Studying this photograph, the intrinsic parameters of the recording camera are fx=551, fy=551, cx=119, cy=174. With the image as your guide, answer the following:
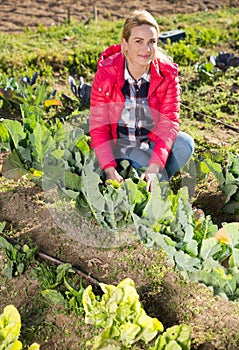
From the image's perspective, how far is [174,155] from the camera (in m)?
3.44

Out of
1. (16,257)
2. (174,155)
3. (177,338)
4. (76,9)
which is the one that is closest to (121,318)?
(177,338)

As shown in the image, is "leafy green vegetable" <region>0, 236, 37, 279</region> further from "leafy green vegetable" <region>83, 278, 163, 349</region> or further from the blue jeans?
the blue jeans

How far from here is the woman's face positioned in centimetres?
303

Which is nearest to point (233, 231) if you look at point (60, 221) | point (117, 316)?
point (117, 316)

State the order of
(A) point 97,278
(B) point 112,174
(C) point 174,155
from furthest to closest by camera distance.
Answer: (C) point 174,155 < (B) point 112,174 < (A) point 97,278

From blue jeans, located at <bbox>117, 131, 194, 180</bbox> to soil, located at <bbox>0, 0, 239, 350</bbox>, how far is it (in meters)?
0.33

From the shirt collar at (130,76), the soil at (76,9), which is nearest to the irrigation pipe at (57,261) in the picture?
the shirt collar at (130,76)

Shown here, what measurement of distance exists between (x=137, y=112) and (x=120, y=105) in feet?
0.38

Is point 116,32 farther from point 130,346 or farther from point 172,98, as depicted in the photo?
point 130,346

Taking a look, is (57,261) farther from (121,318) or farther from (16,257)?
(121,318)

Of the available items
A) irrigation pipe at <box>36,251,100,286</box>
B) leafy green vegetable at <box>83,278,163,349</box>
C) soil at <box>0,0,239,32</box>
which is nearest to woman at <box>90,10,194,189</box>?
irrigation pipe at <box>36,251,100,286</box>

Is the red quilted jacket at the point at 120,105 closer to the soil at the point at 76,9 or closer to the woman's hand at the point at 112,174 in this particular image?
the woman's hand at the point at 112,174

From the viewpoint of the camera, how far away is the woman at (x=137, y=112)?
3.20 metres

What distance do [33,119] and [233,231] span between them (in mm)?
1635
